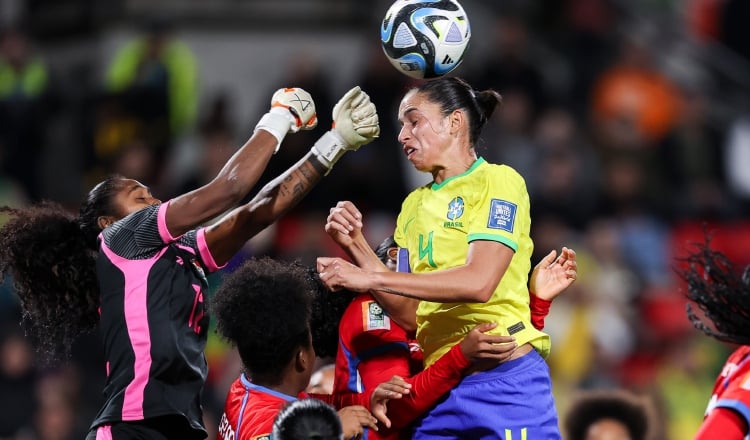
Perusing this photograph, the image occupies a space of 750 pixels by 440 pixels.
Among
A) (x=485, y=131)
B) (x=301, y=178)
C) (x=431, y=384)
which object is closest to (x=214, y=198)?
(x=301, y=178)

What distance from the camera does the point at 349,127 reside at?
16.6ft

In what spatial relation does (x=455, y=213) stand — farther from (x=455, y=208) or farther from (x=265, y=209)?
(x=265, y=209)

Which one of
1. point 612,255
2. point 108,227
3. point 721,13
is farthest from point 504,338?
point 721,13

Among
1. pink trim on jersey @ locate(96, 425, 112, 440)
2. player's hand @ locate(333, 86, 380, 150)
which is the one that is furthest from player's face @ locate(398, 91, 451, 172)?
pink trim on jersey @ locate(96, 425, 112, 440)

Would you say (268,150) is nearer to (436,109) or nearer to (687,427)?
(436,109)

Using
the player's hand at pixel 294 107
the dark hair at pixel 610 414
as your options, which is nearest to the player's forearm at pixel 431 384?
the player's hand at pixel 294 107

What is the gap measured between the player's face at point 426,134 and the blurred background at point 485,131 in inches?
166

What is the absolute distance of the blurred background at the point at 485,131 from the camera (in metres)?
10.2

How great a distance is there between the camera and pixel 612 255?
10.9 m

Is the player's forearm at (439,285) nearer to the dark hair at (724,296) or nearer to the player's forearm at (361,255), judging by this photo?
the player's forearm at (361,255)

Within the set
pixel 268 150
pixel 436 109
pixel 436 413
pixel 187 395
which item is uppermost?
pixel 436 109

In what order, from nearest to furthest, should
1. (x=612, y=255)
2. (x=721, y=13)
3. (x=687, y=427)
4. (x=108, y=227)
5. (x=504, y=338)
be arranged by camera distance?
(x=504, y=338) → (x=108, y=227) → (x=687, y=427) → (x=612, y=255) → (x=721, y=13)

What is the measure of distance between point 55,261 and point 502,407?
193 centimetres

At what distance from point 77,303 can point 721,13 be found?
9.74m
